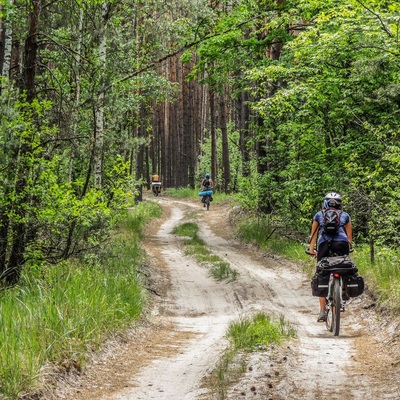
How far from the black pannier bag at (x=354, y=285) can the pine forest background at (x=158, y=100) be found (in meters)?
1.82

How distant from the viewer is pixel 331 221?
9258 mm

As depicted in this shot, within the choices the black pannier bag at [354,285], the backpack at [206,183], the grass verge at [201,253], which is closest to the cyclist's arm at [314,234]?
the black pannier bag at [354,285]

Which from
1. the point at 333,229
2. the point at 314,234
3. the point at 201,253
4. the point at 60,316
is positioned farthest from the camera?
the point at 201,253

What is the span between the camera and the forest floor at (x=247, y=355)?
611 centimetres

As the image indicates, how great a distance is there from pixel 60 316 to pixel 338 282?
13.7ft

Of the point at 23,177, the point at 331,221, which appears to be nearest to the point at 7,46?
the point at 23,177

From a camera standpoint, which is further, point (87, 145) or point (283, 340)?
point (87, 145)

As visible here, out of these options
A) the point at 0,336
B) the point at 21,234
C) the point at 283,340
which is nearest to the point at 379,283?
the point at 283,340

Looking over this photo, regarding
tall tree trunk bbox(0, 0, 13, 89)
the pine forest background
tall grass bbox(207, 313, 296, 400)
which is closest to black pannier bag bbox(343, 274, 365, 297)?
tall grass bbox(207, 313, 296, 400)

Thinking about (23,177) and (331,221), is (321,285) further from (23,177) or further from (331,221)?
(23,177)

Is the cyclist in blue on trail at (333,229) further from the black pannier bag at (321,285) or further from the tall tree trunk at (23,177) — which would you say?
the tall tree trunk at (23,177)

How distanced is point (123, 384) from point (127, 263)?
7.32m

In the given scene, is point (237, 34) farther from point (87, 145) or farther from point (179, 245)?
point (87, 145)

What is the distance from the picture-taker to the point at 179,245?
21.3 meters
